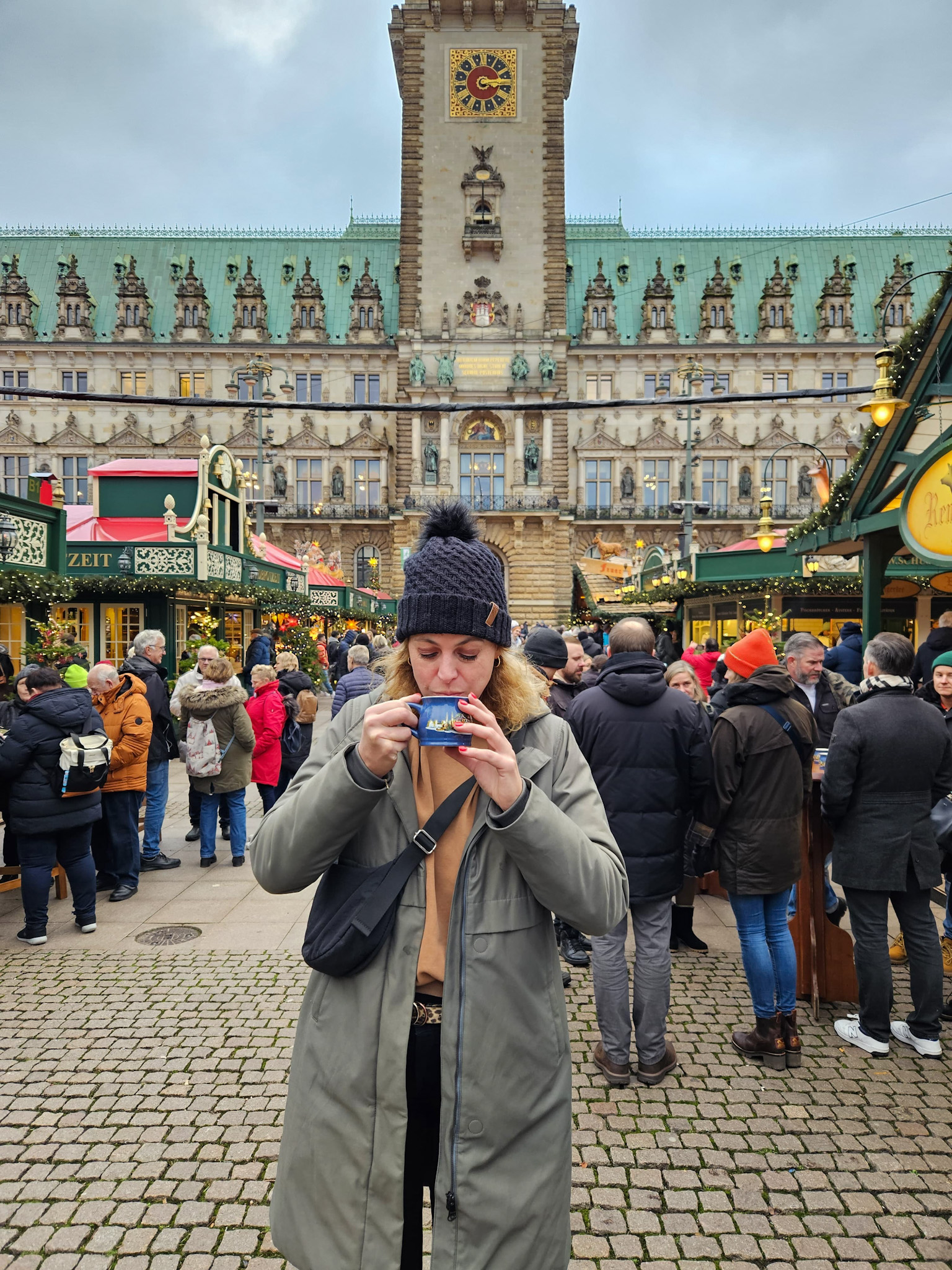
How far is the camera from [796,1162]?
3.10m

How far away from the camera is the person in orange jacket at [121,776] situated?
611cm

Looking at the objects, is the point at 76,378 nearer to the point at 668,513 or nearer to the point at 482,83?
the point at 482,83

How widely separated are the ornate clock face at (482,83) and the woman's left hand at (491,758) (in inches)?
1953

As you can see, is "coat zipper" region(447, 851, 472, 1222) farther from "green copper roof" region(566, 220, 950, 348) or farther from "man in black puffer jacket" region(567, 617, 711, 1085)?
"green copper roof" region(566, 220, 950, 348)

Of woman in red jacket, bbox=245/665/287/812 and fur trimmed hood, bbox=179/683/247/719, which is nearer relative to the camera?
fur trimmed hood, bbox=179/683/247/719

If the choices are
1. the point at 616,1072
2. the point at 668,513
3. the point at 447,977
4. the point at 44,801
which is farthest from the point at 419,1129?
the point at 668,513

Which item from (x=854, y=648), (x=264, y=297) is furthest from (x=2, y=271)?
(x=854, y=648)

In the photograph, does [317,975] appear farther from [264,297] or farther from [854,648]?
[264,297]

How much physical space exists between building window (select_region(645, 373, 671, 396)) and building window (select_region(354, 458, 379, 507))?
1651cm

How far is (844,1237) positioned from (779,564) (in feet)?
51.3

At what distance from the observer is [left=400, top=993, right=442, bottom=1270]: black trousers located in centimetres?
173

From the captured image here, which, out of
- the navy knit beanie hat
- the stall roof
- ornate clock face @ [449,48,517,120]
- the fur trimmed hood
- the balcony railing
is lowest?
the fur trimmed hood

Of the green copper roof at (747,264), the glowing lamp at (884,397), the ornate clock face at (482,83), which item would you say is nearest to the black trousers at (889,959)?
the glowing lamp at (884,397)

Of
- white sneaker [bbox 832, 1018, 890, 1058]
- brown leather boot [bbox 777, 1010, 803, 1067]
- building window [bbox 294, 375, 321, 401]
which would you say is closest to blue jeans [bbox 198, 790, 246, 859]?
brown leather boot [bbox 777, 1010, 803, 1067]
